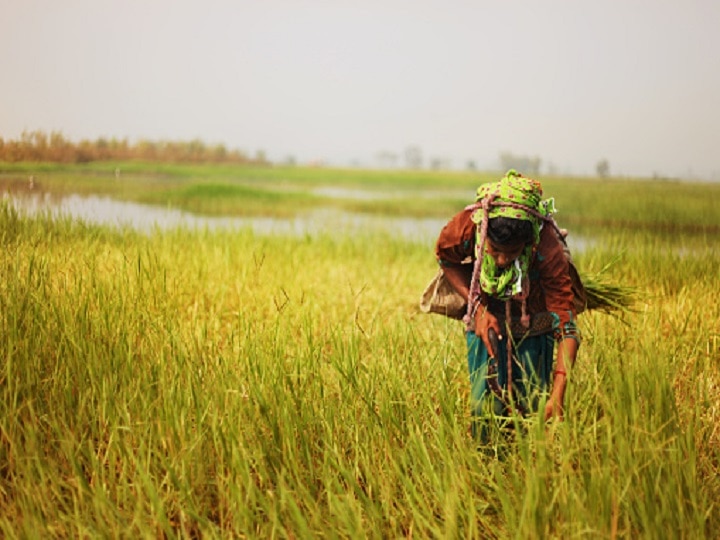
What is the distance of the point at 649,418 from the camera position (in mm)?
1919

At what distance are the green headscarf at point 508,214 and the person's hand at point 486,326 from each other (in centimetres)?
7

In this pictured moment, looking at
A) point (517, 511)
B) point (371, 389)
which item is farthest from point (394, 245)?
point (517, 511)

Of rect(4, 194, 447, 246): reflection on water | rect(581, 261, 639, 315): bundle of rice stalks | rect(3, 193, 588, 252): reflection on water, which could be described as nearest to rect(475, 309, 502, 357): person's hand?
rect(3, 193, 588, 252): reflection on water

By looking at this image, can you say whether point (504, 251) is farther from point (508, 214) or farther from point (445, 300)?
point (445, 300)

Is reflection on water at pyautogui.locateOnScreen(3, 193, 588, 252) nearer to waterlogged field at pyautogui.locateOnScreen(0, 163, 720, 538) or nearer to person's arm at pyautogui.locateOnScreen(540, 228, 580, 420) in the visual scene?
person's arm at pyautogui.locateOnScreen(540, 228, 580, 420)

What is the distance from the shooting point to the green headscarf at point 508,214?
79.2 inches

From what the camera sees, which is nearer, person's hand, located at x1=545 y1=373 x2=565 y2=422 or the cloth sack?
person's hand, located at x1=545 y1=373 x2=565 y2=422

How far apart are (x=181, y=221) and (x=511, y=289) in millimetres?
3819

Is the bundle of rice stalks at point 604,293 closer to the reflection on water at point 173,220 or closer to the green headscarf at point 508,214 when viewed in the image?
the green headscarf at point 508,214

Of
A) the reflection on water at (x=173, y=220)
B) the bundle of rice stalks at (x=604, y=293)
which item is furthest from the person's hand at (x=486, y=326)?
the reflection on water at (x=173, y=220)

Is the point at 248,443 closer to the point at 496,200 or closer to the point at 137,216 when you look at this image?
the point at 496,200

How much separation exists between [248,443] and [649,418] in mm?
1174

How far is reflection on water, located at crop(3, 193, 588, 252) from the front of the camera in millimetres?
4113

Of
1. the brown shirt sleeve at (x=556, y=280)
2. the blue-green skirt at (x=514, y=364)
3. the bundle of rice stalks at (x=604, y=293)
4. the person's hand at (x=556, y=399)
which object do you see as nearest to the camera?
the person's hand at (x=556, y=399)
